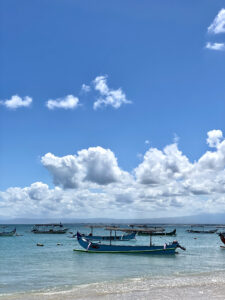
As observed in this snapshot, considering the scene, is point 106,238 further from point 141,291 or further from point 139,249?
point 141,291

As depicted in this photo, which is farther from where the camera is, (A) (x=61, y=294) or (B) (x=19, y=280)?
(B) (x=19, y=280)

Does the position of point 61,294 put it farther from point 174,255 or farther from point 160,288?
point 174,255

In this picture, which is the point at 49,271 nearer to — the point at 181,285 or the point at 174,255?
the point at 181,285

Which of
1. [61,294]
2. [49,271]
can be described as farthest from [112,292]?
[49,271]

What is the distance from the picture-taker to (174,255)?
40.5 metres

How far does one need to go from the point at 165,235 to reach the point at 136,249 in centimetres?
6028

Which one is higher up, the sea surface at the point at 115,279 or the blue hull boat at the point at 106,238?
the sea surface at the point at 115,279

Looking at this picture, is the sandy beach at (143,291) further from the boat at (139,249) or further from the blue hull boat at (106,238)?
the blue hull boat at (106,238)

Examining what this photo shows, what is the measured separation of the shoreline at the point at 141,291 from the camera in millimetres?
18680

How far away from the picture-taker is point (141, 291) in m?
20.0

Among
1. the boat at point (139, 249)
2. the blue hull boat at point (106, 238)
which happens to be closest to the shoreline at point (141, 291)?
the boat at point (139, 249)

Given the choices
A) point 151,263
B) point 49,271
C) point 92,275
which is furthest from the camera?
point 151,263

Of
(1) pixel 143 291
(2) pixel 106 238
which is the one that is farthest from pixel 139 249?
(2) pixel 106 238

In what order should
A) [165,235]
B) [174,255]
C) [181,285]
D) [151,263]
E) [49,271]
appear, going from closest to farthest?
[181,285] < [49,271] < [151,263] < [174,255] < [165,235]
